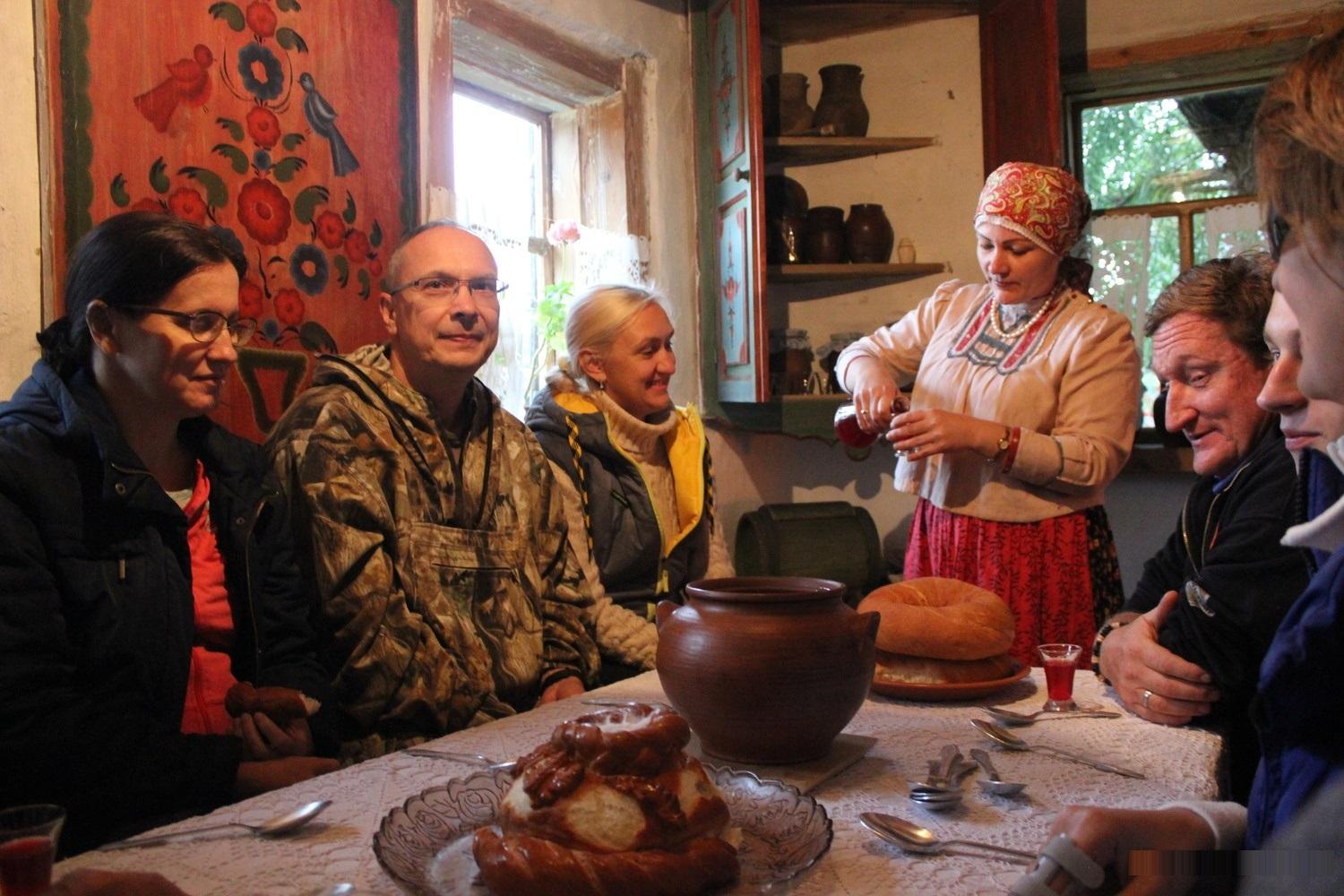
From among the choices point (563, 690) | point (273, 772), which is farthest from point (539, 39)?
point (273, 772)

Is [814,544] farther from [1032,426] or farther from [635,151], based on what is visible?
[635,151]

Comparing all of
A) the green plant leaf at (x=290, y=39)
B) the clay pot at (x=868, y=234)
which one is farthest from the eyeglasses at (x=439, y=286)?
the clay pot at (x=868, y=234)

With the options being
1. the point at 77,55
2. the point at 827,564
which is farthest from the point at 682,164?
the point at 77,55

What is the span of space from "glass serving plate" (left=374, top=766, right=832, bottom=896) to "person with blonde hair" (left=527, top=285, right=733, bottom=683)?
146cm

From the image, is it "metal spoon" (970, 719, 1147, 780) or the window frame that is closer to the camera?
"metal spoon" (970, 719, 1147, 780)

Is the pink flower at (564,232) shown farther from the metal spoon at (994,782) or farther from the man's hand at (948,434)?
the metal spoon at (994,782)

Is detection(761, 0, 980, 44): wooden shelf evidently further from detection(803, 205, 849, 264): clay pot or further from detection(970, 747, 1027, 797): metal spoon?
detection(970, 747, 1027, 797): metal spoon

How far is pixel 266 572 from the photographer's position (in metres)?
1.94

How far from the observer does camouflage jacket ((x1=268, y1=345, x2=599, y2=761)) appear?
201 cm

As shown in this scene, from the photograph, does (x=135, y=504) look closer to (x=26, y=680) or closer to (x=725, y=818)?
(x=26, y=680)

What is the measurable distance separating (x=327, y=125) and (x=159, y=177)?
51 centimetres

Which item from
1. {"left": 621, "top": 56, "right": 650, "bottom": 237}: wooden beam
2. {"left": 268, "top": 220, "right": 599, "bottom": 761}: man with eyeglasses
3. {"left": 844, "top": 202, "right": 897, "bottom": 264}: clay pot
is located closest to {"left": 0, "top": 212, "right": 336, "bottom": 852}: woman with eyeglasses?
{"left": 268, "top": 220, "right": 599, "bottom": 761}: man with eyeglasses

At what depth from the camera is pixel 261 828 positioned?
3.33 feet

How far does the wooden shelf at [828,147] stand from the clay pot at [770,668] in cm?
321
